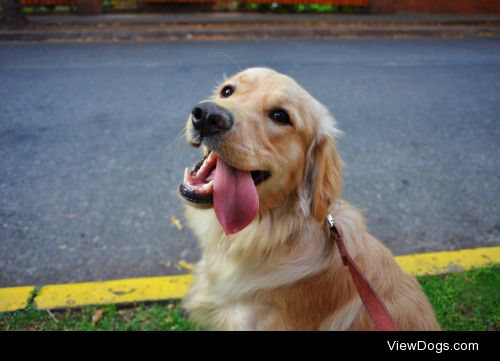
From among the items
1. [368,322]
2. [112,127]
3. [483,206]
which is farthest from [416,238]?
[112,127]

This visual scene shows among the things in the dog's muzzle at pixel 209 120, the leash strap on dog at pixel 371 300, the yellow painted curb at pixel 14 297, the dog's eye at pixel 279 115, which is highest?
the dog's muzzle at pixel 209 120

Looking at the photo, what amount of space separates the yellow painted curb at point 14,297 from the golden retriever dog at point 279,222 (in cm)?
112

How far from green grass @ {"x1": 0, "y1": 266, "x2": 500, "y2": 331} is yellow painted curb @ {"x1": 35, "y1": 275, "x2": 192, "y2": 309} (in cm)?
5

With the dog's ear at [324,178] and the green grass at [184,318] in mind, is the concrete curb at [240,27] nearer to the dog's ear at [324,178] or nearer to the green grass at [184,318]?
the green grass at [184,318]

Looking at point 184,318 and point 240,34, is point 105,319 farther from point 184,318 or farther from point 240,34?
point 240,34

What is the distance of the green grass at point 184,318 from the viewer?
242 cm

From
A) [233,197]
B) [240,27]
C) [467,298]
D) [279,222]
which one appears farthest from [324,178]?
[240,27]

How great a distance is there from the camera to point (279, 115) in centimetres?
221

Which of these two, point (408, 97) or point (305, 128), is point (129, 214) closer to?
point (305, 128)

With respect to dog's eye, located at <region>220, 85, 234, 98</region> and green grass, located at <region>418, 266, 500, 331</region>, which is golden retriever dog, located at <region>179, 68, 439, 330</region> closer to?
dog's eye, located at <region>220, 85, 234, 98</region>

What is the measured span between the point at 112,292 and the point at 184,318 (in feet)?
1.66

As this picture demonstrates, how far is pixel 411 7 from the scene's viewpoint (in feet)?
44.8

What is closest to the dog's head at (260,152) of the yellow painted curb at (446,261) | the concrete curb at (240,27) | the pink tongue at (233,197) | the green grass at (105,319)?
the pink tongue at (233,197)

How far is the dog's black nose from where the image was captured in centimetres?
186
